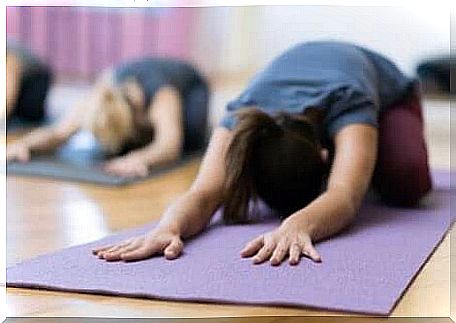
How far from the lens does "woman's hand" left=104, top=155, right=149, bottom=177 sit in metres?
2.42

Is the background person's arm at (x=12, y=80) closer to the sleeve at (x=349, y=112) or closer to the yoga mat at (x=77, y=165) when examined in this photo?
the yoga mat at (x=77, y=165)

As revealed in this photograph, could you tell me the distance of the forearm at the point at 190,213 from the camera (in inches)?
63.7

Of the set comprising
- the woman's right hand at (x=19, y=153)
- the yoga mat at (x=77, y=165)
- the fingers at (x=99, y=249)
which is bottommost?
the yoga mat at (x=77, y=165)

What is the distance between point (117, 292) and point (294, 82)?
743mm

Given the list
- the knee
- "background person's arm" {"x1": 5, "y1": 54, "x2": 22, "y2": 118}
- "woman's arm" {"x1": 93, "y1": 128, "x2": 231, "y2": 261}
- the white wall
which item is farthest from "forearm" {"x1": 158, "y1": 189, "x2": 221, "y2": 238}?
"background person's arm" {"x1": 5, "y1": 54, "x2": 22, "y2": 118}

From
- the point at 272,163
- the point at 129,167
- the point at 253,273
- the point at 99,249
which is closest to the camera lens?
the point at 253,273

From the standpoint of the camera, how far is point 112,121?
8.47 ft

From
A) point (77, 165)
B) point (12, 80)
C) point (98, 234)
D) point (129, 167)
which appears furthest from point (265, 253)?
point (12, 80)

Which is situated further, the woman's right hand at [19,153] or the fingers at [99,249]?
the woman's right hand at [19,153]

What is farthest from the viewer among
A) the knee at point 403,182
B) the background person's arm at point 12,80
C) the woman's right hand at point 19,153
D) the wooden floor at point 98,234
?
the background person's arm at point 12,80

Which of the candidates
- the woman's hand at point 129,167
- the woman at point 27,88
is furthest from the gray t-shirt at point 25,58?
the woman's hand at point 129,167

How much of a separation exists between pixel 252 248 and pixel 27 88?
1.84 m

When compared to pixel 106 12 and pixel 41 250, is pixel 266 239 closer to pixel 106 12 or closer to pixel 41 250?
pixel 41 250

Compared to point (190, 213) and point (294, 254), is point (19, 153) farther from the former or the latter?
point (294, 254)
